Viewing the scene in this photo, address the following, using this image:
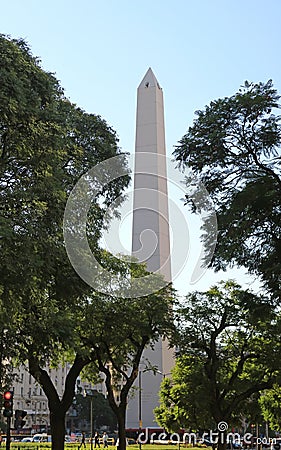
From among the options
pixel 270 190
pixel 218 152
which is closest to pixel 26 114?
pixel 218 152

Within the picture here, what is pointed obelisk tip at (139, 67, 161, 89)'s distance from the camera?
48.0 metres

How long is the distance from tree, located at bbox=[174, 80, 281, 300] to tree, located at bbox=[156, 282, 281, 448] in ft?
40.9

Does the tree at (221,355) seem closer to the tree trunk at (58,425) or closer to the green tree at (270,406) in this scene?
the green tree at (270,406)

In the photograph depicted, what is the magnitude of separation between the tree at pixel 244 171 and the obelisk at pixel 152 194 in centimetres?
2177

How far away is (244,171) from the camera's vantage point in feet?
58.7

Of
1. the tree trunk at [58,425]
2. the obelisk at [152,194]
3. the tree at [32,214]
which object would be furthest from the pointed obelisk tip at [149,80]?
the tree at [32,214]

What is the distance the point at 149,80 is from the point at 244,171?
31785 mm

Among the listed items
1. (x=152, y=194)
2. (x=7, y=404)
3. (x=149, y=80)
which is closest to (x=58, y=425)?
(x=7, y=404)

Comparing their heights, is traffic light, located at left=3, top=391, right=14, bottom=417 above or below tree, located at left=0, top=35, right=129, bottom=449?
below

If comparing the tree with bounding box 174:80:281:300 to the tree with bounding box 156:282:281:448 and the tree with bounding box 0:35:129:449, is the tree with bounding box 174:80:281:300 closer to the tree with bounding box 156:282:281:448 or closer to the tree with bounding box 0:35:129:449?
the tree with bounding box 0:35:129:449

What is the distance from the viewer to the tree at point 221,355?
30766 millimetres

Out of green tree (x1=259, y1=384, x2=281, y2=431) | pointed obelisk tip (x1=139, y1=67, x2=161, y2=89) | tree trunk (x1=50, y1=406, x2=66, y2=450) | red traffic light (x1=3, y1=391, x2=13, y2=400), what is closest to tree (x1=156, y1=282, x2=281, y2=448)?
green tree (x1=259, y1=384, x2=281, y2=431)

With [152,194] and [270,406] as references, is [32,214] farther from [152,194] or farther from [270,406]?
[152,194]

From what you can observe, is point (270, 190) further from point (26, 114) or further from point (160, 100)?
point (160, 100)
